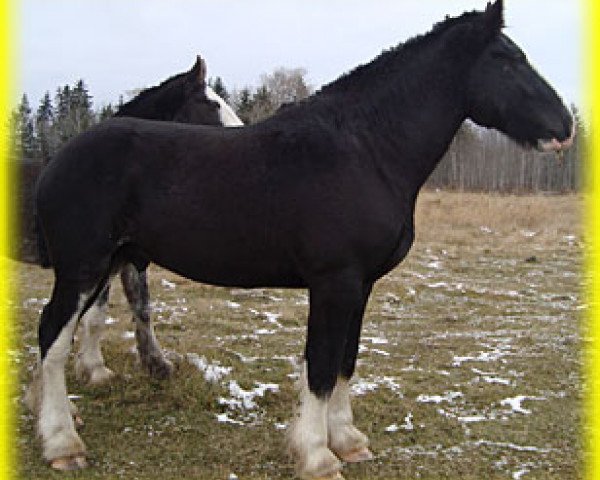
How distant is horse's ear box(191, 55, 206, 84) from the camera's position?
568cm

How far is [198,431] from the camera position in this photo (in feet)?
14.3

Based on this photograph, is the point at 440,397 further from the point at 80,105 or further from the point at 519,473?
the point at 80,105

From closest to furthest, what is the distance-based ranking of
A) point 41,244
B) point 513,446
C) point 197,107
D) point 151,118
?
point 513,446 → point 41,244 → point 151,118 → point 197,107

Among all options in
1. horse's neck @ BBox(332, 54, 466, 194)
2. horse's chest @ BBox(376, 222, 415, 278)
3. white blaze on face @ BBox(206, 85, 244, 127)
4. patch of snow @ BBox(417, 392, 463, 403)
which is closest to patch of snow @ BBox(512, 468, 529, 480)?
patch of snow @ BBox(417, 392, 463, 403)

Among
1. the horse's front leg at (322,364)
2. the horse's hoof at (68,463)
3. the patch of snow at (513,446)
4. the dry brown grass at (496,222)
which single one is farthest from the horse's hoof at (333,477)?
the dry brown grass at (496,222)

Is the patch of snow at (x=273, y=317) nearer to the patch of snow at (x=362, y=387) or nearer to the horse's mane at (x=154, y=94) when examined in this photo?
the patch of snow at (x=362, y=387)

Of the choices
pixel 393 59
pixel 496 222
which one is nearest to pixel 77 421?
pixel 393 59

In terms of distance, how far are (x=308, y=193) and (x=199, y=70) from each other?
8.55 feet

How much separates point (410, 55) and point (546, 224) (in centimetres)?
1944

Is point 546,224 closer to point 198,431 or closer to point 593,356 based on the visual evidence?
point 593,356

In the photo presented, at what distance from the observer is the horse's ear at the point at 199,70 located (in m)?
5.68

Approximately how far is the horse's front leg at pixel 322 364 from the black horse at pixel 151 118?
190 cm

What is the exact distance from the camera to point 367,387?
5.27 meters

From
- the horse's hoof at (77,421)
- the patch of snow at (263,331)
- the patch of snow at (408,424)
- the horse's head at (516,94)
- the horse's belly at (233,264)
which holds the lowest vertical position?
the patch of snow at (408,424)
